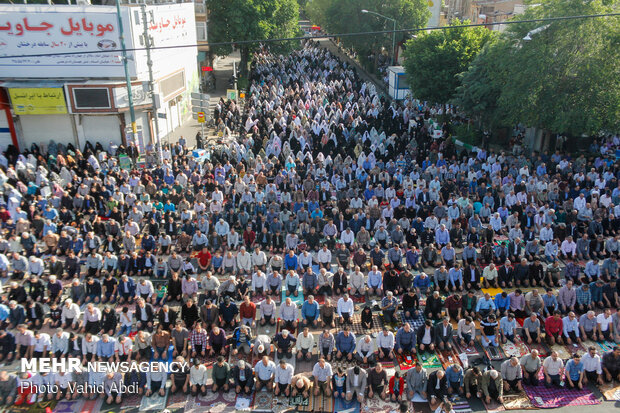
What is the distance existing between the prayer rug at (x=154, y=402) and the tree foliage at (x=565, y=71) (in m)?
17.0

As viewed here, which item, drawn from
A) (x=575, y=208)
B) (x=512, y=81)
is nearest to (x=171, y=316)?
(x=575, y=208)

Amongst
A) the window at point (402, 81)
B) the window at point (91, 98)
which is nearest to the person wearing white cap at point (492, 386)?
the window at point (91, 98)

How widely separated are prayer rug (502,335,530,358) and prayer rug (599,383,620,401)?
57.9 inches

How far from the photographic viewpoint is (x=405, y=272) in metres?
12.1

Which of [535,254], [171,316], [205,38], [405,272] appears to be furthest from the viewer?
[205,38]

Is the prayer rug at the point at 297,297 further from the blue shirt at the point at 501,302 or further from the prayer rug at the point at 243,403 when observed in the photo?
the blue shirt at the point at 501,302

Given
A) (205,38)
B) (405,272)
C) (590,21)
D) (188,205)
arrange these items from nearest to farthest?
(405,272)
(188,205)
(590,21)
(205,38)

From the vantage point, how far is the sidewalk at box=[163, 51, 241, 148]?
26672 mm

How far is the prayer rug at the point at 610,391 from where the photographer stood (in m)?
9.22

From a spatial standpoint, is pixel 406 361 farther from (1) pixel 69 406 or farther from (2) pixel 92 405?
(1) pixel 69 406

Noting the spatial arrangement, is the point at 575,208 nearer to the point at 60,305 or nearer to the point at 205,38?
the point at 60,305

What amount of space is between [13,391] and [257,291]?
5456mm

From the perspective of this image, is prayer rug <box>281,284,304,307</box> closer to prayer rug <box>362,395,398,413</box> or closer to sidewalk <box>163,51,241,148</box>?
prayer rug <box>362,395,398,413</box>

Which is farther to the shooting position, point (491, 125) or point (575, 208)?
point (491, 125)
